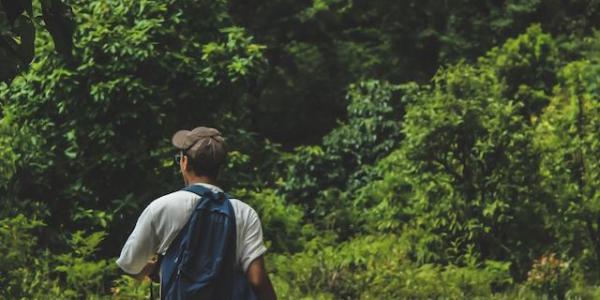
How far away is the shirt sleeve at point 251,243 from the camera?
14.7 feet

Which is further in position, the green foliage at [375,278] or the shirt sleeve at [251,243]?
the green foliage at [375,278]

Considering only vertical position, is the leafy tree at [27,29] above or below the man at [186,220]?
above

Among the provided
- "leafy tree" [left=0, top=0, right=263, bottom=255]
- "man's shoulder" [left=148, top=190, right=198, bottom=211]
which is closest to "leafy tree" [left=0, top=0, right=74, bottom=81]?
"man's shoulder" [left=148, top=190, right=198, bottom=211]

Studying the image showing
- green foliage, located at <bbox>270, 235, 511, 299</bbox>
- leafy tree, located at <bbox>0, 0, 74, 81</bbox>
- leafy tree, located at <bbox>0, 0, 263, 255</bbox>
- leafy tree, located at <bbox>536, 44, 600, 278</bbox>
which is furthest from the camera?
leafy tree, located at <bbox>536, 44, 600, 278</bbox>

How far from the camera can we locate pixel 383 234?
14.2 metres

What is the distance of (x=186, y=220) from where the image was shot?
4426 millimetres

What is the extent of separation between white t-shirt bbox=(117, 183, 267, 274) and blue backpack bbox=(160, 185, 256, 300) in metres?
0.03

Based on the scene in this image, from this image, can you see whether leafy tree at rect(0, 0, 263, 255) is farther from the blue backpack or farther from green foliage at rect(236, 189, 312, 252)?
the blue backpack

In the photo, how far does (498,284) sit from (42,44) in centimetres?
497

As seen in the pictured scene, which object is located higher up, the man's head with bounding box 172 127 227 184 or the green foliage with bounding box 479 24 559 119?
the man's head with bounding box 172 127 227 184

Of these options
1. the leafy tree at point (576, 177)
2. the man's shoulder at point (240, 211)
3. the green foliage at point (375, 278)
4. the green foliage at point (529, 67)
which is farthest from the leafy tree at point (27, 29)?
the green foliage at point (529, 67)

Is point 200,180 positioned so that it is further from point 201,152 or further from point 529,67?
point 529,67

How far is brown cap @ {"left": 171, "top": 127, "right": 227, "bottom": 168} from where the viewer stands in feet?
14.7

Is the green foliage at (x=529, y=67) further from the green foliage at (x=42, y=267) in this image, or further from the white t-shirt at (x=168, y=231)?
the white t-shirt at (x=168, y=231)
